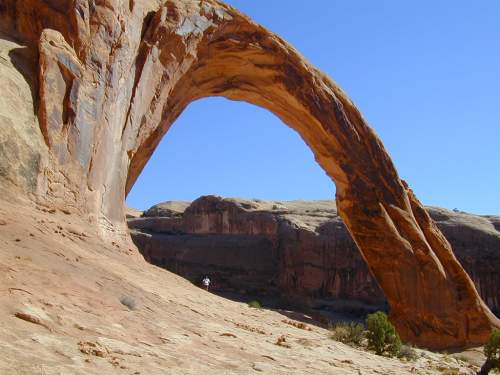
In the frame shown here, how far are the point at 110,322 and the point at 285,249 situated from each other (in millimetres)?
34185

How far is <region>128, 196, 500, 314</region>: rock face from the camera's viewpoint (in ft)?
119

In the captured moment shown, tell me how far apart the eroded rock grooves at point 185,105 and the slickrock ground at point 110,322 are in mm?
1415

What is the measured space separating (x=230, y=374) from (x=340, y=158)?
13.9m

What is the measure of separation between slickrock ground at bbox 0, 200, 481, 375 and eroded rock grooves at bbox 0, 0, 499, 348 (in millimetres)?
1415

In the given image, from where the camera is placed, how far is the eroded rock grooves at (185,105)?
985 centimetres

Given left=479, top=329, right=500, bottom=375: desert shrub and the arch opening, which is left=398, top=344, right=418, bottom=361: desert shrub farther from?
the arch opening

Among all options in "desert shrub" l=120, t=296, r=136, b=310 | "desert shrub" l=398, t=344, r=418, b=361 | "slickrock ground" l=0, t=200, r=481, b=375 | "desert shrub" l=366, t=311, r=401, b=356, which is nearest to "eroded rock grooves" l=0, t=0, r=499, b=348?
"slickrock ground" l=0, t=200, r=481, b=375

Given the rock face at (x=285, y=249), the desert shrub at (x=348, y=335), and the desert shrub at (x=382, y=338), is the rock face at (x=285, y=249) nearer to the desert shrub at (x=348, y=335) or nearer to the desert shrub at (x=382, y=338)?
the desert shrub at (x=348, y=335)

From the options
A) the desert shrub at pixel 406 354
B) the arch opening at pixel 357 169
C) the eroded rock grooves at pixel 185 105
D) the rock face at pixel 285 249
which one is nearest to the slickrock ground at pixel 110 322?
the desert shrub at pixel 406 354

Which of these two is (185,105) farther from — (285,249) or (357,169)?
(285,249)

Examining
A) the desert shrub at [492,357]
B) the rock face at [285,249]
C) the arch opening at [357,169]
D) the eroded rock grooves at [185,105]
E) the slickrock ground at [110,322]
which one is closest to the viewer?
the slickrock ground at [110,322]

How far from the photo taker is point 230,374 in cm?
542

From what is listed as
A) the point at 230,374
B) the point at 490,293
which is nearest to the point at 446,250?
the point at 230,374

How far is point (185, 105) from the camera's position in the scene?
16.8 m
